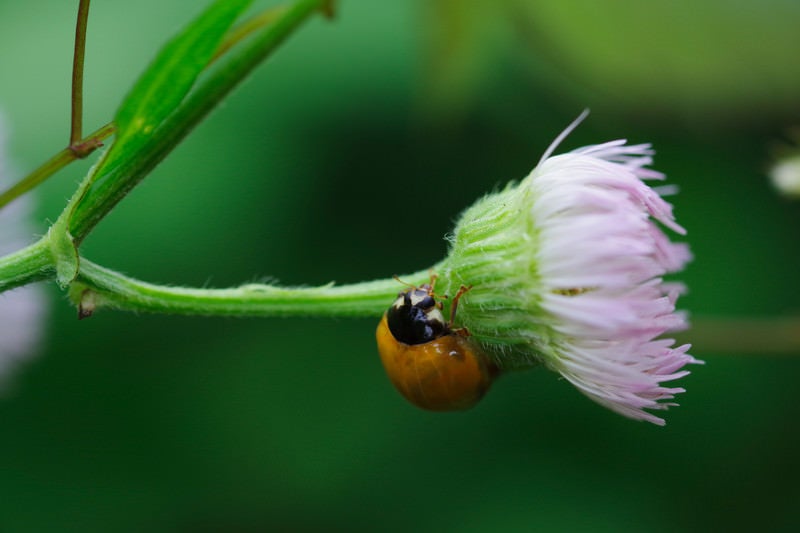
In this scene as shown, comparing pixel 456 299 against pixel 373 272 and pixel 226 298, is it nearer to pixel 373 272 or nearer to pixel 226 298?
pixel 226 298

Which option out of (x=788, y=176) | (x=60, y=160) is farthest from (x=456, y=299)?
(x=788, y=176)

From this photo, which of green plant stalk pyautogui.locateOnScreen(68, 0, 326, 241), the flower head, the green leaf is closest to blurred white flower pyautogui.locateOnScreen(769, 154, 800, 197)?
the flower head

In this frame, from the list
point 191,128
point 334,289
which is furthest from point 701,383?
point 191,128

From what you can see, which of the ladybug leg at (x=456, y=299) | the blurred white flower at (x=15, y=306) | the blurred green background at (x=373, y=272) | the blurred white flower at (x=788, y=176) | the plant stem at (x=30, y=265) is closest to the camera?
the plant stem at (x=30, y=265)

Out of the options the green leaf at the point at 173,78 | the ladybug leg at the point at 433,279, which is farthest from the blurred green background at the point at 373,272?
the green leaf at the point at 173,78

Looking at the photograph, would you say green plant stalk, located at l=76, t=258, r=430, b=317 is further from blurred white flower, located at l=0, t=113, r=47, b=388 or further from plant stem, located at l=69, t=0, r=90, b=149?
blurred white flower, located at l=0, t=113, r=47, b=388

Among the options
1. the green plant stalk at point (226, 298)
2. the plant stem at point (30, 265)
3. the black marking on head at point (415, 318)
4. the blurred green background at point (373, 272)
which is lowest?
the blurred green background at point (373, 272)

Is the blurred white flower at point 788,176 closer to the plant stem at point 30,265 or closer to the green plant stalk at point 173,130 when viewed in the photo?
the green plant stalk at point 173,130

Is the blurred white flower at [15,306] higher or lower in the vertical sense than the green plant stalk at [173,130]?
lower
